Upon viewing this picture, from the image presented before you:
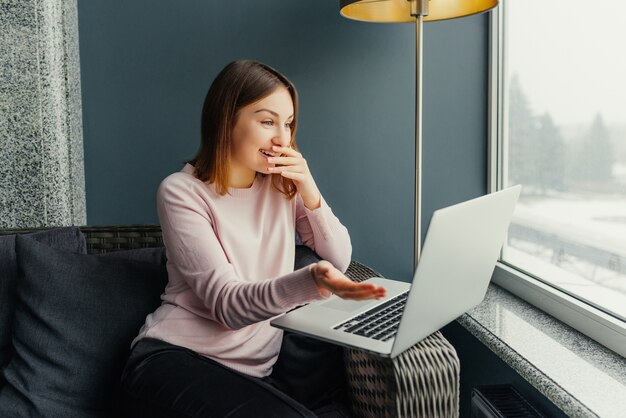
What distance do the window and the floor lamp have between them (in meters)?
0.24

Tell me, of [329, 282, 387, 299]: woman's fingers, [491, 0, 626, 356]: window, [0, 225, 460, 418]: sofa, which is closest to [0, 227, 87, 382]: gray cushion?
[0, 225, 460, 418]: sofa

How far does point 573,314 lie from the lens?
1746mm

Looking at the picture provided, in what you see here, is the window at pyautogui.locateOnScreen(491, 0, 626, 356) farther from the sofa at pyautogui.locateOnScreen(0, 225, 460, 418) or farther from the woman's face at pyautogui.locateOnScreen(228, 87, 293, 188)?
the woman's face at pyautogui.locateOnScreen(228, 87, 293, 188)

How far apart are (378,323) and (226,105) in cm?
63

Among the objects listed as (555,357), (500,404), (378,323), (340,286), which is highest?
(340,286)

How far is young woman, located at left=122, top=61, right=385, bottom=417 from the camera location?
4.43ft

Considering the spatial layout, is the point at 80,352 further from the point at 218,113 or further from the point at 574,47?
the point at 574,47

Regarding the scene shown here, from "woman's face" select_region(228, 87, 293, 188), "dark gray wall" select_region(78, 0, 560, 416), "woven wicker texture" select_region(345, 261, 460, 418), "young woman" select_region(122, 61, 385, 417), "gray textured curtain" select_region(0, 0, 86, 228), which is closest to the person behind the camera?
"woven wicker texture" select_region(345, 261, 460, 418)

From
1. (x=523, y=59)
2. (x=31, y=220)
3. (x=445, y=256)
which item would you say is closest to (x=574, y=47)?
(x=523, y=59)

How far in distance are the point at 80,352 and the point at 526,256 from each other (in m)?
1.41

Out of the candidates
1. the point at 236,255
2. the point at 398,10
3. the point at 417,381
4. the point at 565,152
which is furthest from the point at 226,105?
the point at 565,152

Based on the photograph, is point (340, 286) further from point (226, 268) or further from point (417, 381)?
point (226, 268)

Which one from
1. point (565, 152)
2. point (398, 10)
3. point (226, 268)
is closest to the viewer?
point (226, 268)

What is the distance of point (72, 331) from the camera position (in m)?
1.48
